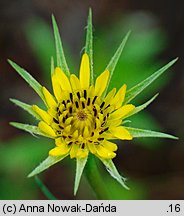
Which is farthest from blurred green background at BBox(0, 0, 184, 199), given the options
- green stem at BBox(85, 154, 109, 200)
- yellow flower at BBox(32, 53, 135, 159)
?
yellow flower at BBox(32, 53, 135, 159)

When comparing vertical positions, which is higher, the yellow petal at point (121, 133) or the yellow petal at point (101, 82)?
the yellow petal at point (101, 82)

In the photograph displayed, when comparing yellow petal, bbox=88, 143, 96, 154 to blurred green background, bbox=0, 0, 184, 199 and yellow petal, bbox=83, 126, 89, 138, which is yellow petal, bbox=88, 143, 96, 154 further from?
blurred green background, bbox=0, 0, 184, 199

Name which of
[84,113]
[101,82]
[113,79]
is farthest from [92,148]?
[113,79]

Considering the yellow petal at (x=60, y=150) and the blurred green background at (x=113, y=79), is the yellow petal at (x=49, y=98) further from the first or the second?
the blurred green background at (x=113, y=79)

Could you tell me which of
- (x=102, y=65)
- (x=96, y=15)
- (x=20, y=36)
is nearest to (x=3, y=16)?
(x=20, y=36)

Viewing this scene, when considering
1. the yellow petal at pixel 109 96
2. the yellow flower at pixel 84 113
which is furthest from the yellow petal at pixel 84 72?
the yellow petal at pixel 109 96

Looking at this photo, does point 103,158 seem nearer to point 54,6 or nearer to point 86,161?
point 86,161

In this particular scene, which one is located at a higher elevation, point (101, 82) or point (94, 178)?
point (101, 82)

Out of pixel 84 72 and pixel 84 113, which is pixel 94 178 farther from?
pixel 84 72
